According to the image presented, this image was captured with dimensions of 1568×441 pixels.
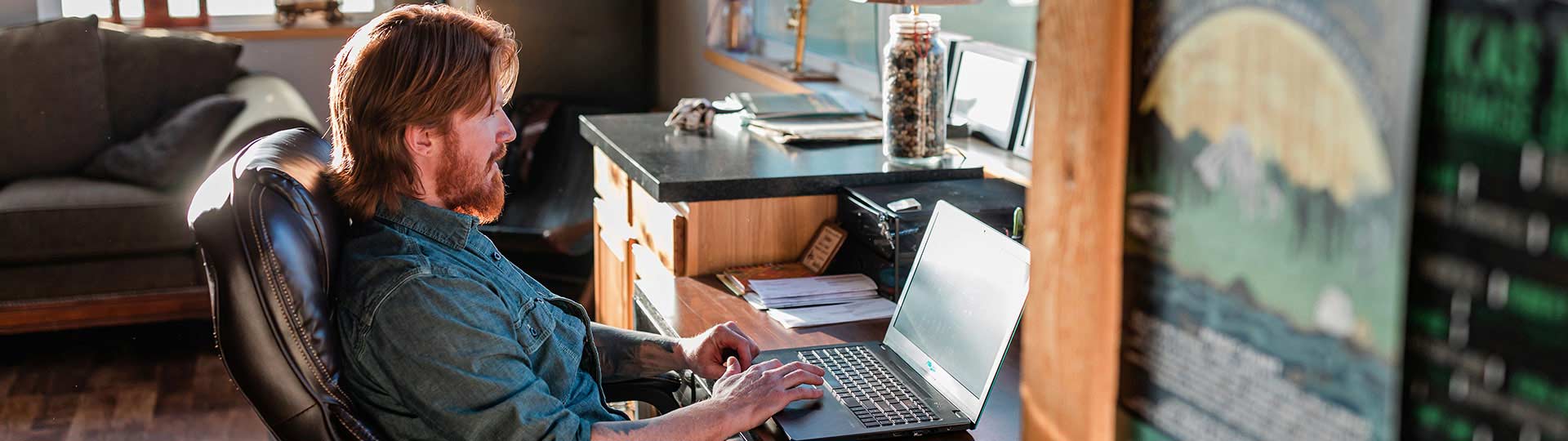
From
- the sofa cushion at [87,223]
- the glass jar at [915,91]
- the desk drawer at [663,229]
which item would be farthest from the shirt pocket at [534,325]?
the sofa cushion at [87,223]

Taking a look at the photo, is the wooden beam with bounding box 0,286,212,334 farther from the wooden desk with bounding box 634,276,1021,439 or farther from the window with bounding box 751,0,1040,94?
the wooden desk with bounding box 634,276,1021,439

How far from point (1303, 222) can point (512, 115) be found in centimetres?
424

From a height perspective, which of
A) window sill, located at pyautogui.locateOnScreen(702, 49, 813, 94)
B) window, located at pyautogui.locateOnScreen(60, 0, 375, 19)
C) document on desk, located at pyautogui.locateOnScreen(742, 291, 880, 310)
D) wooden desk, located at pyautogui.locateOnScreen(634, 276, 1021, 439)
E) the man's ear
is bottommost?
wooden desk, located at pyautogui.locateOnScreen(634, 276, 1021, 439)

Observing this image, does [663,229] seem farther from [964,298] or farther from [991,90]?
[964,298]

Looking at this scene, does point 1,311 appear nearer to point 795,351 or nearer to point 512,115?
point 512,115

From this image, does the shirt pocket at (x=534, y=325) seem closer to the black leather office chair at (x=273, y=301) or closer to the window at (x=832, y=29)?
the black leather office chair at (x=273, y=301)

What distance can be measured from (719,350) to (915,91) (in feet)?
2.38

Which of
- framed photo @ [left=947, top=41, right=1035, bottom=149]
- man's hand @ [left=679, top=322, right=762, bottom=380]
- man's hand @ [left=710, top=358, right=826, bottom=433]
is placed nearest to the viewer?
man's hand @ [left=710, top=358, right=826, bottom=433]

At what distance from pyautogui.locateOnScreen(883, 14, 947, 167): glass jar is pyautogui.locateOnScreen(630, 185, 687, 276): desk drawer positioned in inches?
16.0

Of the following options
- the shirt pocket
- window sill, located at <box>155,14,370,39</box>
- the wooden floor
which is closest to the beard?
the shirt pocket

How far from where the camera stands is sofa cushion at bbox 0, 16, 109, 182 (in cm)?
415

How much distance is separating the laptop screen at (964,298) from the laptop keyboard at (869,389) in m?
0.06

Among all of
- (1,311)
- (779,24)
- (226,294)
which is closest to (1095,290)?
(226,294)

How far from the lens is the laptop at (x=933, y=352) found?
1579 millimetres
